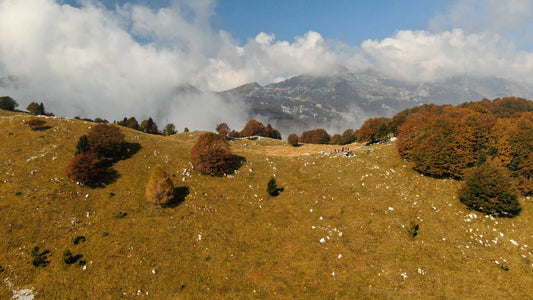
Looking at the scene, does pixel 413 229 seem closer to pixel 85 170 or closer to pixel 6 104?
pixel 85 170

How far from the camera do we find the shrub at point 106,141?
4966 centimetres

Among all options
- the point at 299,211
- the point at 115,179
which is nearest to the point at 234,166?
the point at 299,211

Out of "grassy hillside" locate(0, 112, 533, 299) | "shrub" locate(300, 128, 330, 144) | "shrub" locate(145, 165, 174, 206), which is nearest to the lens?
"grassy hillside" locate(0, 112, 533, 299)

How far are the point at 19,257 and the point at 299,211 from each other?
41253 mm

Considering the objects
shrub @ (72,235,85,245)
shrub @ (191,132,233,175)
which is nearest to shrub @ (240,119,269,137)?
shrub @ (191,132,233,175)

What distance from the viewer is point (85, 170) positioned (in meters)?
42.5

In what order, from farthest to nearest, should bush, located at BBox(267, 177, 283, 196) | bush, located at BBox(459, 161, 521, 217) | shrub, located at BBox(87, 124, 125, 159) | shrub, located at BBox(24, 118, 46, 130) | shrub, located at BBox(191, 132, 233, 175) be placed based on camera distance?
shrub, located at BBox(24, 118, 46, 130) → shrub, located at BBox(191, 132, 233, 175) → shrub, located at BBox(87, 124, 125, 159) → bush, located at BBox(267, 177, 283, 196) → bush, located at BBox(459, 161, 521, 217)

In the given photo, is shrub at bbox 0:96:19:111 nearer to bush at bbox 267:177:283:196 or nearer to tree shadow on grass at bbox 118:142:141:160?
tree shadow on grass at bbox 118:142:141:160

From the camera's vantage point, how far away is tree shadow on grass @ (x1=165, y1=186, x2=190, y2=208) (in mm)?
41312

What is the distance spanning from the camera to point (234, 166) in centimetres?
5422

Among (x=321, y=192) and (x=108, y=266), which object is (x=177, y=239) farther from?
(x=321, y=192)

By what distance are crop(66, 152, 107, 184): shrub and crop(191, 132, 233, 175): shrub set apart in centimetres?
1846

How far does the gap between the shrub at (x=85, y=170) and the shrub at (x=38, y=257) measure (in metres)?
14.8

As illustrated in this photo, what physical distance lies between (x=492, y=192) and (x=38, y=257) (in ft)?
223
